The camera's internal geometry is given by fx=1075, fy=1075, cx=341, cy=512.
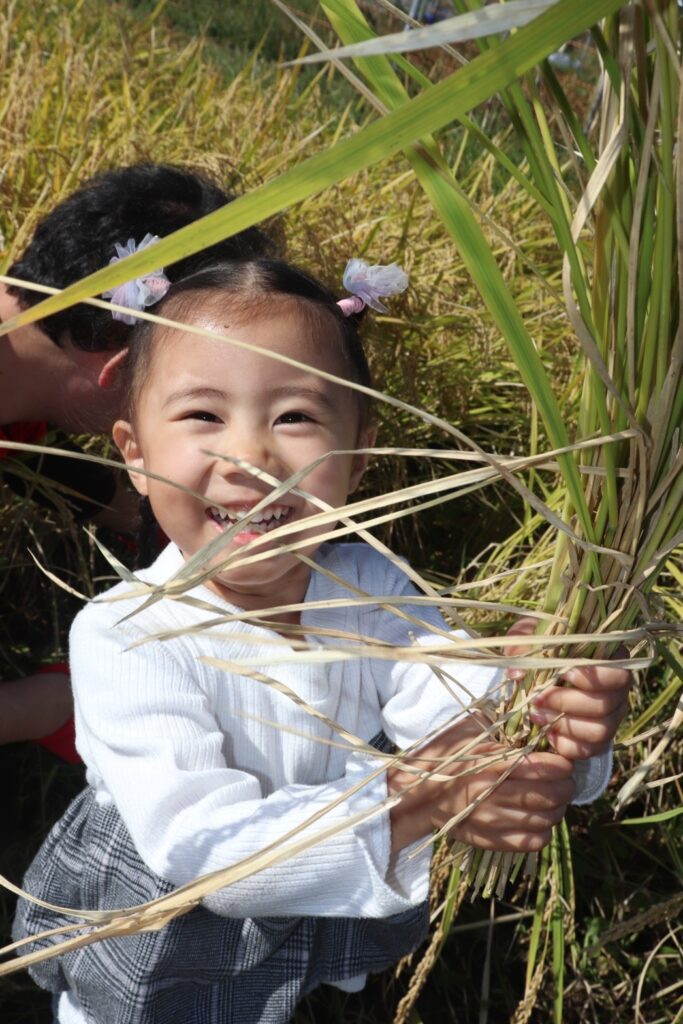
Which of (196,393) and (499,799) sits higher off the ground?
(196,393)

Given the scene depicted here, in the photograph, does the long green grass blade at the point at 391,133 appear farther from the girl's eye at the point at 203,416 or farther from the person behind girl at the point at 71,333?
the person behind girl at the point at 71,333

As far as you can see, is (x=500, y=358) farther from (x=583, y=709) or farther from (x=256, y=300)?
(x=583, y=709)

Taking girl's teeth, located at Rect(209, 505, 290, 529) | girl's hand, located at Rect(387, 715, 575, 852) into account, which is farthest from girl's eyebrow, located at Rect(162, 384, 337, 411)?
girl's hand, located at Rect(387, 715, 575, 852)

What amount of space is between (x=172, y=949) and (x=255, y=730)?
244 mm

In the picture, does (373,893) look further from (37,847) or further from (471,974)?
(37,847)

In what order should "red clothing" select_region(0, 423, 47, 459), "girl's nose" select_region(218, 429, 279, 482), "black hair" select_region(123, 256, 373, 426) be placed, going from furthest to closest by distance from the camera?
"red clothing" select_region(0, 423, 47, 459) < "black hair" select_region(123, 256, 373, 426) < "girl's nose" select_region(218, 429, 279, 482)

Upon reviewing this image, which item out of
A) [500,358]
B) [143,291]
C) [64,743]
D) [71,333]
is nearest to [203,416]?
[143,291]

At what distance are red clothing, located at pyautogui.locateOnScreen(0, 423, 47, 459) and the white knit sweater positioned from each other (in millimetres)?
610

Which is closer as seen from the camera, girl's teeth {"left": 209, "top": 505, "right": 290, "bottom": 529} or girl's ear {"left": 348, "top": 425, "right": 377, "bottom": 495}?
girl's teeth {"left": 209, "top": 505, "right": 290, "bottom": 529}

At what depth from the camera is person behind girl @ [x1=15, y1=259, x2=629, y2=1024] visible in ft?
3.07

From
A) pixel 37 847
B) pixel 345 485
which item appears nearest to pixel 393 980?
pixel 37 847

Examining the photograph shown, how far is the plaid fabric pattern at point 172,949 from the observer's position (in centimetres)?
110

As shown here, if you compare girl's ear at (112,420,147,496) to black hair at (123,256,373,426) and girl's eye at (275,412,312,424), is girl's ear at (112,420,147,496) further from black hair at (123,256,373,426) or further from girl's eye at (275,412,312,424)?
girl's eye at (275,412,312,424)

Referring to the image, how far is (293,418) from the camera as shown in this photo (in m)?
1.03
